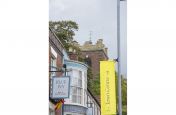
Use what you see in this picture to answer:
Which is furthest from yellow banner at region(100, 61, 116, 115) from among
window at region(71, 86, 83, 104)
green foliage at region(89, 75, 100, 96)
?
window at region(71, 86, 83, 104)

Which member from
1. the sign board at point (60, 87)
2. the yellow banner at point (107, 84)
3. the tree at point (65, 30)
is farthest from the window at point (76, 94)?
the tree at point (65, 30)

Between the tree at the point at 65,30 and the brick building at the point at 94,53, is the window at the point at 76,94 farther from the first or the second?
the tree at the point at 65,30

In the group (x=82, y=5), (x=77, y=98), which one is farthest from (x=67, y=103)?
(x=82, y=5)

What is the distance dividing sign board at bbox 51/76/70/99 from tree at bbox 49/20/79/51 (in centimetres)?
23

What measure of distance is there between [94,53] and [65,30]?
231 millimetres

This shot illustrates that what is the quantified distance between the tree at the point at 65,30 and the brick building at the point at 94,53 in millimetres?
63

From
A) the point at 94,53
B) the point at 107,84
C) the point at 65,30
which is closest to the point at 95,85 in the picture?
the point at 107,84

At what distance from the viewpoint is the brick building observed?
8539 millimetres

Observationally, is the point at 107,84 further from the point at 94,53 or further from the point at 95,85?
the point at 94,53

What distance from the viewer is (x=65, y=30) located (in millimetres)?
8594

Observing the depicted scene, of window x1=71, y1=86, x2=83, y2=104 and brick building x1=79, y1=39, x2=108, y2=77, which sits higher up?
brick building x1=79, y1=39, x2=108, y2=77

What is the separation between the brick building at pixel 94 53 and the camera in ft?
28.0

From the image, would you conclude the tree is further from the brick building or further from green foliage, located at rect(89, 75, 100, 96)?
green foliage, located at rect(89, 75, 100, 96)
